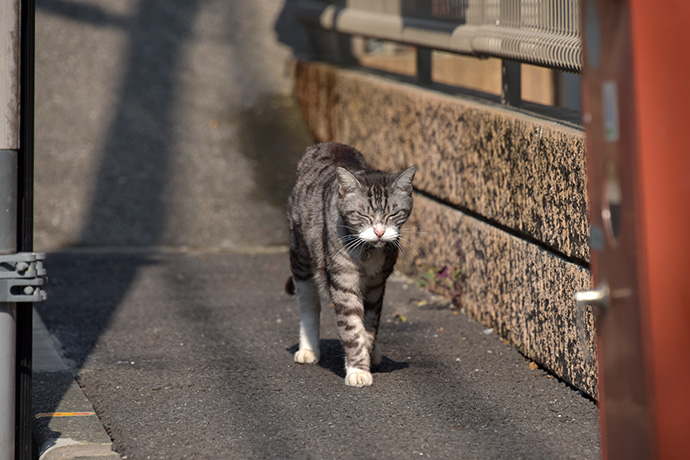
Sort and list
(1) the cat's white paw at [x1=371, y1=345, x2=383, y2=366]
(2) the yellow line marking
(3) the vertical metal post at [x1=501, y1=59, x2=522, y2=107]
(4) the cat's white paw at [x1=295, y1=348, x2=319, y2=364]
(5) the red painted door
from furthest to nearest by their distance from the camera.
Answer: (3) the vertical metal post at [x1=501, y1=59, x2=522, y2=107] → (4) the cat's white paw at [x1=295, y1=348, x2=319, y2=364] → (1) the cat's white paw at [x1=371, y1=345, x2=383, y2=366] → (2) the yellow line marking → (5) the red painted door

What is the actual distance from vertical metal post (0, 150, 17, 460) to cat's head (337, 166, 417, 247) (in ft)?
5.33

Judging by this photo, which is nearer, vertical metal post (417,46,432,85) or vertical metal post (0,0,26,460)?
vertical metal post (0,0,26,460)

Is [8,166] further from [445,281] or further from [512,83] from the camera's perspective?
[445,281]

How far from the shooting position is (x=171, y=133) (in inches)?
367

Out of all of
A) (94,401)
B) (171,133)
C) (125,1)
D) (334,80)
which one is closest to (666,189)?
(94,401)

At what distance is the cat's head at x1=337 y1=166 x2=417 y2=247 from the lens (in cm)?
456

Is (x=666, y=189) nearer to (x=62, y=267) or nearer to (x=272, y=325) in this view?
(x=272, y=325)

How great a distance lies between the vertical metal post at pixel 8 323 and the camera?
3498 millimetres

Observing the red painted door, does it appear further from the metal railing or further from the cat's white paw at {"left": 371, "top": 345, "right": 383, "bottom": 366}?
the cat's white paw at {"left": 371, "top": 345, "right": 383, "bottom": 366}

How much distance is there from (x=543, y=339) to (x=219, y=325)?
81.0 inches

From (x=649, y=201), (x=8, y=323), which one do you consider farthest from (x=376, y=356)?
(x=649, y=201)

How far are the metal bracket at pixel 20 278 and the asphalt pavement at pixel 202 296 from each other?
69 centimetres

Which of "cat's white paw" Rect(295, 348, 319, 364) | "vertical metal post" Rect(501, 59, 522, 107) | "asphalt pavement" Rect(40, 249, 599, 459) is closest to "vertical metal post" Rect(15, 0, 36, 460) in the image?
"asphalt pavement" Rect(40, 249, 599, 459)

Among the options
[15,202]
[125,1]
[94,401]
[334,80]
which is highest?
[125,1]
